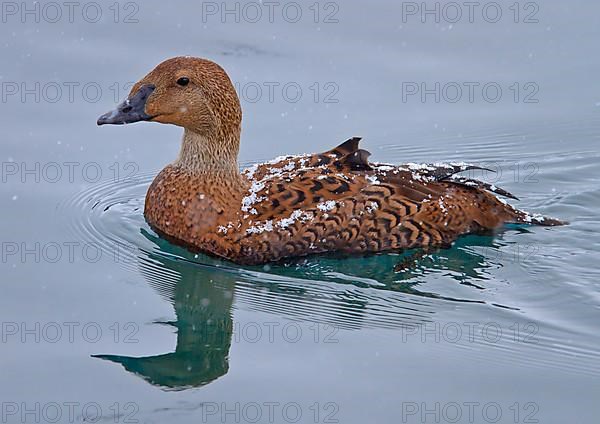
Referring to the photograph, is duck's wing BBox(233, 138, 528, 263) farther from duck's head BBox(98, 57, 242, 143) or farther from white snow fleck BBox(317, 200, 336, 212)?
duck's head BBox(98, 57, 242, 143)

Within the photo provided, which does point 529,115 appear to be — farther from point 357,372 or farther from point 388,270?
point 357,372

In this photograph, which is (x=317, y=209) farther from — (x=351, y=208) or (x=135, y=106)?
(x=135, y=106)

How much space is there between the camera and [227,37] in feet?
41.8

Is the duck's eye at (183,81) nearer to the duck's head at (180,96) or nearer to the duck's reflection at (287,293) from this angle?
the duck's head at (180,96)

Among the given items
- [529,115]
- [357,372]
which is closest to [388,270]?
[357,372]

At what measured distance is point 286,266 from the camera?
8.94 m

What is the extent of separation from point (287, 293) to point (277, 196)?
0.87 meters

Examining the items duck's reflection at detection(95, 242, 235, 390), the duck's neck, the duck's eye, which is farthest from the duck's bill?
duck's reflection at detection(95, 242, 235, 390)

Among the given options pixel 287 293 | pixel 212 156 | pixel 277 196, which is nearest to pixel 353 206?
pixel 277 196

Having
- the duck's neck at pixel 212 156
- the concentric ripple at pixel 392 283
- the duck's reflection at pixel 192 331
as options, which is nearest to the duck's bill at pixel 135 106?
the duck's neck at pixel 212 156

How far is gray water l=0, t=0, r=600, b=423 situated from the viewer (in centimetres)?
714

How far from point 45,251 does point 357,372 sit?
9.68 ft

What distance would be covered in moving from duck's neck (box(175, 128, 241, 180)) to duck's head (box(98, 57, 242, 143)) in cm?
18

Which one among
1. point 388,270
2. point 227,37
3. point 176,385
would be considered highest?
point 227,37
